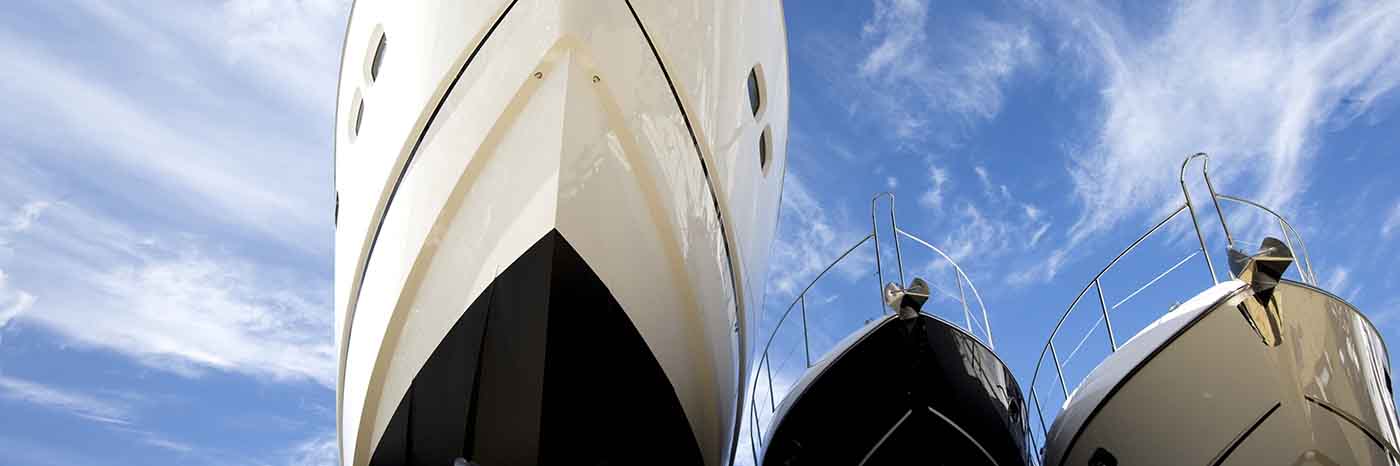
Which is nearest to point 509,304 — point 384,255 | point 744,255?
point 384,255

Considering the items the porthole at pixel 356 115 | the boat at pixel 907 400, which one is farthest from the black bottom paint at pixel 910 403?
the porthole at pixel 356 115

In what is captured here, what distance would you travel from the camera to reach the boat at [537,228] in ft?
7.50

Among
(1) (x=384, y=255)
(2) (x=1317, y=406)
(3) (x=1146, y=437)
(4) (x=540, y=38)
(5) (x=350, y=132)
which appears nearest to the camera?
(4) (x=540, y=38)

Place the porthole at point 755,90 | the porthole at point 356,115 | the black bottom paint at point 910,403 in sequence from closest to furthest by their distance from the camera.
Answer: the porthole at point 356,115 < the porthole at point 755,90 < the black bottom paint at point 910,403

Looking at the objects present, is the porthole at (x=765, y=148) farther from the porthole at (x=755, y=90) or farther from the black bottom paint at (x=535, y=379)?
the black bottom paint at (x=535, y=379)

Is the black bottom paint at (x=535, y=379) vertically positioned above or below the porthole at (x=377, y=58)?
below

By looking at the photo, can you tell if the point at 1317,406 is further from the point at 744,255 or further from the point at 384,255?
the point at 384,255

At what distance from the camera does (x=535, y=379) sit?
238cm

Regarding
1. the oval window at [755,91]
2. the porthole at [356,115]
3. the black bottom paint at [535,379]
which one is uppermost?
the oval window at [755,91]

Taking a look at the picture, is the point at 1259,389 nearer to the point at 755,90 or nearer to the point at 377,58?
the point at 755,90

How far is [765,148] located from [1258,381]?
1.67 m

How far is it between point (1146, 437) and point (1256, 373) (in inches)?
18.5

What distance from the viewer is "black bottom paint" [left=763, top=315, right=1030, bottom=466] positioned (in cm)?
300

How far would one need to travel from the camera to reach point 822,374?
3.24m
